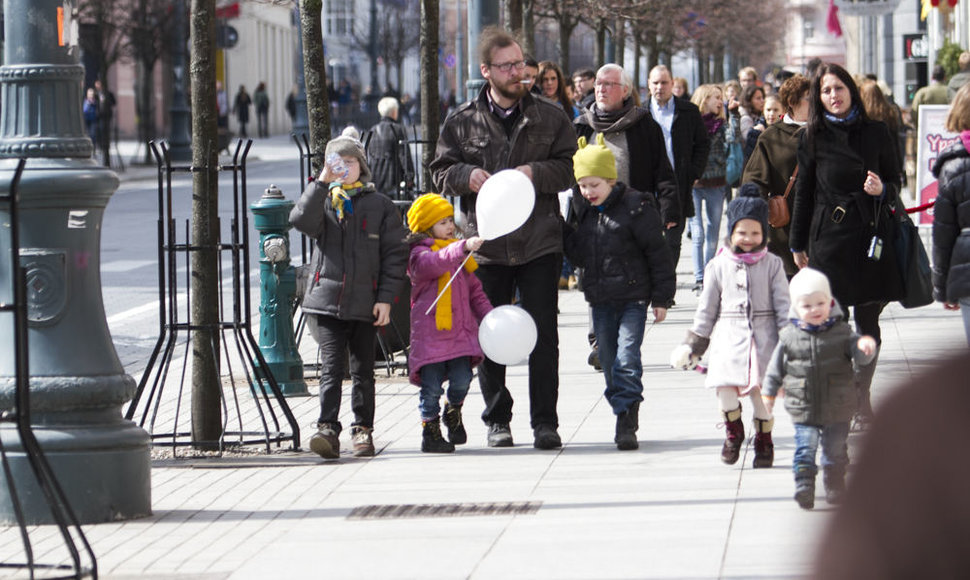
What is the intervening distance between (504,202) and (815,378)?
5.90ft

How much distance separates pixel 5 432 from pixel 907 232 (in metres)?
4.25

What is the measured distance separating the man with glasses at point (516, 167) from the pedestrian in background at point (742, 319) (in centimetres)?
102

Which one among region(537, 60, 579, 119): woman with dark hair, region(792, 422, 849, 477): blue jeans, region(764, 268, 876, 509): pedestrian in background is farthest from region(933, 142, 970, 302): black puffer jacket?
region(537, 60, 579, 119): woman with dark hair

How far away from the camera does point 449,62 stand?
64438mm

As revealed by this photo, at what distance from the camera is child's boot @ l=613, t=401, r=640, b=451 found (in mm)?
7938

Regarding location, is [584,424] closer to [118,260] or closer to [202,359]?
[202,359]

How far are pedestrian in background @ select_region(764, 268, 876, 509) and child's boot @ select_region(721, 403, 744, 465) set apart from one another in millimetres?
937

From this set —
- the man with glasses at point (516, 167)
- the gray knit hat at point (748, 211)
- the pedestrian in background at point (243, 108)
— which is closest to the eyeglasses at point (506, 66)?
the man with glasses at point (516, 167)

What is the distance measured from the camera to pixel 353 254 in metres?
7.89

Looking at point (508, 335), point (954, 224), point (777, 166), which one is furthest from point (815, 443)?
point (777, 166)

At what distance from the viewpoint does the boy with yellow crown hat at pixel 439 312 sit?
7.96m

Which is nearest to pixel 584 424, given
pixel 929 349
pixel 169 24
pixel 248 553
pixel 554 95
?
pixel 248 553

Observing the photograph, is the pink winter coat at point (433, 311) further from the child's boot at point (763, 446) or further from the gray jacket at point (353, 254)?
the child's boot at point (763, 446)

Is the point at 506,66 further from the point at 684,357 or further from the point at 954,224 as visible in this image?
the point at 954,224
